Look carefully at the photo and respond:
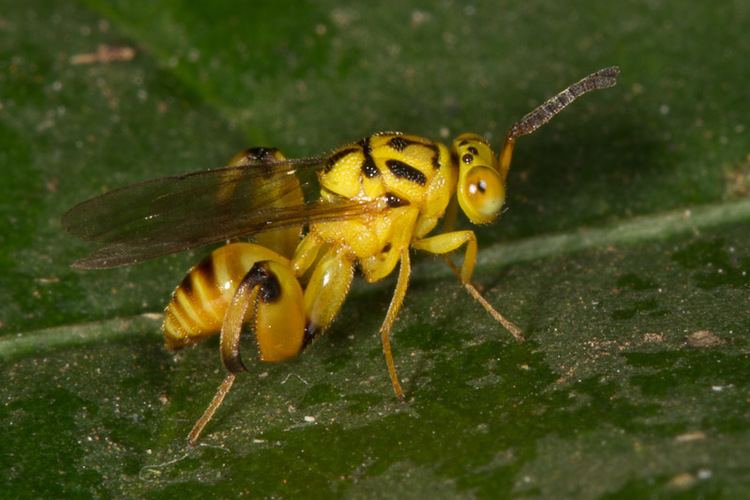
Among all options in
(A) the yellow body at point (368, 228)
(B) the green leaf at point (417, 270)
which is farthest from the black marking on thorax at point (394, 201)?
(B) the green leaf at point (417, 270)

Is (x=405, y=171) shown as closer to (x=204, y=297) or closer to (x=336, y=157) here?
(x=336, y=157)

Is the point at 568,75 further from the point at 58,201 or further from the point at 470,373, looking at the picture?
the point at 58,201

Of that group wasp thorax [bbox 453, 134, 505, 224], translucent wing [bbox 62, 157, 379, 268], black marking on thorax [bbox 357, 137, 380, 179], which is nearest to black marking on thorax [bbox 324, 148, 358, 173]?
black marking on thorax [bbox 357, 137, 380, 179]

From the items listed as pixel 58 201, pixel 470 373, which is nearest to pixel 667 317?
pixel 470 373

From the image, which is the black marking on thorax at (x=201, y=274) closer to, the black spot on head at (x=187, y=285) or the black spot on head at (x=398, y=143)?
the black spot on head at (x=187, y=285)

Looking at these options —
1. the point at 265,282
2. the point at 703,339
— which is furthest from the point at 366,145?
the point at 703,339

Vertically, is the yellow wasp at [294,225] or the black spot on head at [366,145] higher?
the black spot on head at [366,145]
